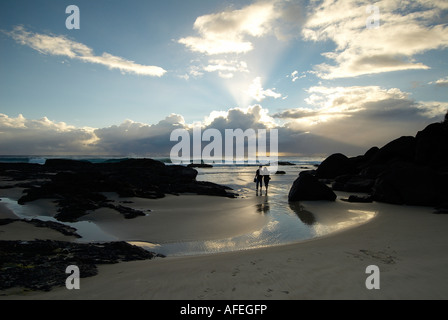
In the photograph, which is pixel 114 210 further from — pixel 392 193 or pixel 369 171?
pixel 369 171

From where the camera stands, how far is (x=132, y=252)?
237 inches

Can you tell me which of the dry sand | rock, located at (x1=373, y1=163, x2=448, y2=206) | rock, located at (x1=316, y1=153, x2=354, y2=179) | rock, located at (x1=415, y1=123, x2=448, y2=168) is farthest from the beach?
rock, located at (x1=316, y1=153, x2=354, y2=179)

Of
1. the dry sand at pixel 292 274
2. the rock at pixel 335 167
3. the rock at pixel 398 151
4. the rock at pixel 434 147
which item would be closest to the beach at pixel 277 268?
the dry sand at pixel 292 274

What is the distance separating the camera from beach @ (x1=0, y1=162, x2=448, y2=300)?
365 centimetres

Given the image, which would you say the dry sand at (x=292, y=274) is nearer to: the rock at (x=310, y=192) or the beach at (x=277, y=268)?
the beach at (x=277, y=268)

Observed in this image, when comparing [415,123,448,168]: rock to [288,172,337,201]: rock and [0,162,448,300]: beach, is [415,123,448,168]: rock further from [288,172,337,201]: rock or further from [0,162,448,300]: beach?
[0,162,448,300]: beach

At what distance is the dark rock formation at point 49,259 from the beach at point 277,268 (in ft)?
0.81

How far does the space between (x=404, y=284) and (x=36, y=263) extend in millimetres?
6548

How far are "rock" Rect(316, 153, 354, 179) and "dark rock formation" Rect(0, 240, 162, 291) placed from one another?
29967 millimetres

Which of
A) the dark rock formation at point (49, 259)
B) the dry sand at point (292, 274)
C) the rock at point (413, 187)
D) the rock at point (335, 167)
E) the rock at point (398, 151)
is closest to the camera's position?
the dry sand at point (292, 274)

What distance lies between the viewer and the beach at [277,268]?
3.65 m

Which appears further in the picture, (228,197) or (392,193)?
(228,197)

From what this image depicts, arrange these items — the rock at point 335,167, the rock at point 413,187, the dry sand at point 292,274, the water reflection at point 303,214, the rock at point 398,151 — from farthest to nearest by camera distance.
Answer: the rock at point 335,167 → the rock at point 398,151 → the rock at point 413,187 → the water reflection at point 303,214 → the dry sand at point 292,274
